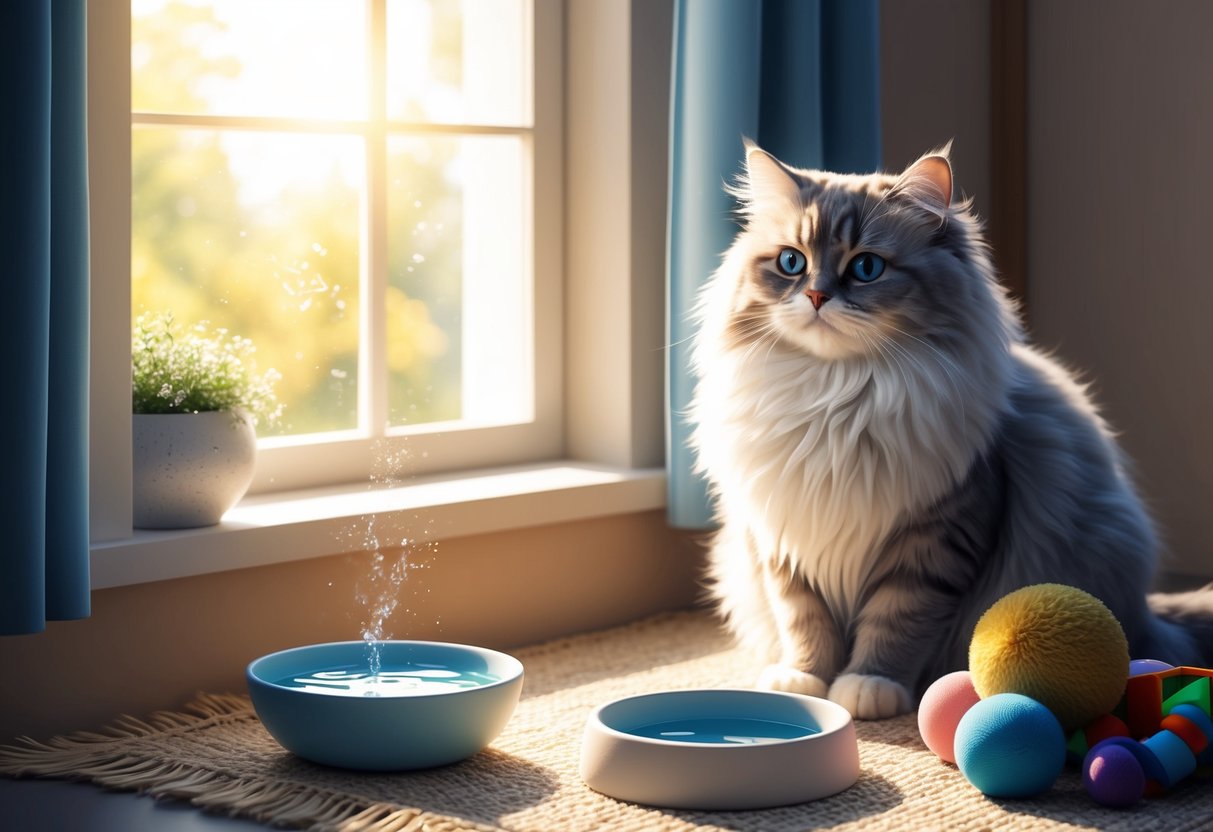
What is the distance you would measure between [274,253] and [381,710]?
1140 millimetres

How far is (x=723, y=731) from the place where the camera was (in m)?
1.54

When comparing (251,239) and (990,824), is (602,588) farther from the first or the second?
(990,824)

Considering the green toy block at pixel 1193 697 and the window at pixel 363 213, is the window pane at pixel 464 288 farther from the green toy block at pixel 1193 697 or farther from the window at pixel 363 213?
the green toy block at pixel 1193 697

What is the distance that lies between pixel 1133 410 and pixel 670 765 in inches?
76.9

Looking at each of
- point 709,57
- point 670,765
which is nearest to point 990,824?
point 670,765

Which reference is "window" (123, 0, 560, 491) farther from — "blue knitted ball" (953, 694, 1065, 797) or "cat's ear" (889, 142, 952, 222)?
"blue knitted ball" (953, 694, 1065, 797)

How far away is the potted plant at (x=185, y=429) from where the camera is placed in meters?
1.86

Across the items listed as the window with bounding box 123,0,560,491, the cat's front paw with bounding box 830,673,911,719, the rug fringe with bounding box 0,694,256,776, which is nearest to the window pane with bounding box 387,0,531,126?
the window with bounding box 123,0,560,491

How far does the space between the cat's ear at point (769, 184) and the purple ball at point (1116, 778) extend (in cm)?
76

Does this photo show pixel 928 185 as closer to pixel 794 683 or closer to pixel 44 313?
pixel 794 683

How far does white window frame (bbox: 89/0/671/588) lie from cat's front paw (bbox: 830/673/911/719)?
636 millimetres

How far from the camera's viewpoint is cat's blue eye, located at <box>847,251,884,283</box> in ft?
5.73

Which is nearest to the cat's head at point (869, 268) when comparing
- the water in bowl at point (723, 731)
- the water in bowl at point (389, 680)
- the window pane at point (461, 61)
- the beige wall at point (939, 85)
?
the water in bowl at point (723, 731)

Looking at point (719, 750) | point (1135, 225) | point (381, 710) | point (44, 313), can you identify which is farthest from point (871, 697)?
point (1135, 225)
